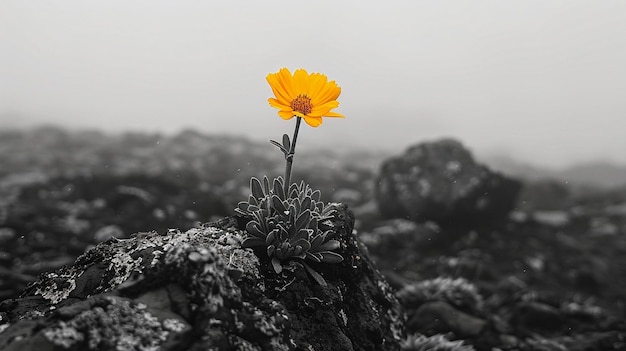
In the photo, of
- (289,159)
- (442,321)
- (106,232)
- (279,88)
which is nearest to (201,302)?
(289,159)

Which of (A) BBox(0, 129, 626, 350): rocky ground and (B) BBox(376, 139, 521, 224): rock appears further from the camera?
(B) BBox(376, 139, 521, 224): rock

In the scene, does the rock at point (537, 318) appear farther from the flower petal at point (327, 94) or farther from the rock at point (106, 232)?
the rock at point (106, 232)

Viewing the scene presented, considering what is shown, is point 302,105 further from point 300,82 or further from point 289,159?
point 289,159

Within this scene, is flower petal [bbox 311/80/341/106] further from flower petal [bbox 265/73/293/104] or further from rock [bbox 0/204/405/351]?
rock [bbox 0/204/405/351]

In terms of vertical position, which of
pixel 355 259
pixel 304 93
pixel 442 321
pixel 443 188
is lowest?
pixel 442 321

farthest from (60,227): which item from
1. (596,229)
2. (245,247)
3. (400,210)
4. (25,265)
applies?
(596,229)

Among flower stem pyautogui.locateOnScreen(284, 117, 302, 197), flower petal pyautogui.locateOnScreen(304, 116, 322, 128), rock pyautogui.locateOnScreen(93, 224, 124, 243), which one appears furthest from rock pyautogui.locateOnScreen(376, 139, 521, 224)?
flower petal pyautogui.locateOnScreen(304, 116, 322, 128)

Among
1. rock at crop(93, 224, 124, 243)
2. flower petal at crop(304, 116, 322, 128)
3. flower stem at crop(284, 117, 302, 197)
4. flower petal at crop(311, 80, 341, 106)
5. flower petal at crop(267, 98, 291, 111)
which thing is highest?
flower petal at crop(311, 80, 341, 106)

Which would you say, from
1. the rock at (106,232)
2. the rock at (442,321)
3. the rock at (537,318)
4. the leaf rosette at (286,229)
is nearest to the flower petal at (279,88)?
the leaf rosette at (286,229)
